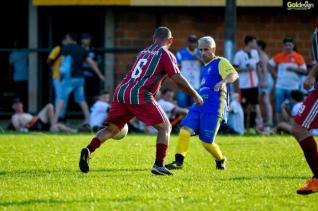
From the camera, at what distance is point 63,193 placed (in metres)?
10.4

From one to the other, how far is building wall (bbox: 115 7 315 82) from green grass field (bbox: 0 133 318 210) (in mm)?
7515

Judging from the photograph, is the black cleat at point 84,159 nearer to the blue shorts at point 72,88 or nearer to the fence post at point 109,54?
the blue shorts at point 72,88

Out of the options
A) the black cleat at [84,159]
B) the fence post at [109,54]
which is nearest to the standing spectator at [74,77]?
the fence post at [109,54]

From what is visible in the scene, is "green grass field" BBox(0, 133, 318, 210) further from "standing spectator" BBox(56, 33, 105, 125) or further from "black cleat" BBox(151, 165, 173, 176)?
"standing spectator" BBox(56, 33, 105, 125)

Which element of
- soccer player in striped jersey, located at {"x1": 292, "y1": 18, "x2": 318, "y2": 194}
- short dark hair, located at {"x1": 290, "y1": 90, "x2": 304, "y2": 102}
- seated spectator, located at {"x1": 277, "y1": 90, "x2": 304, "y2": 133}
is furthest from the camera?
short dark hair, located at {"x1": 290, "y1": 90, "x2": 304, "y2": 102}

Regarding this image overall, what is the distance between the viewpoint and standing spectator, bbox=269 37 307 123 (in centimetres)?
2238

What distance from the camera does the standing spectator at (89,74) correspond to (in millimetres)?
22953

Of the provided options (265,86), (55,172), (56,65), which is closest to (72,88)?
(56,65)

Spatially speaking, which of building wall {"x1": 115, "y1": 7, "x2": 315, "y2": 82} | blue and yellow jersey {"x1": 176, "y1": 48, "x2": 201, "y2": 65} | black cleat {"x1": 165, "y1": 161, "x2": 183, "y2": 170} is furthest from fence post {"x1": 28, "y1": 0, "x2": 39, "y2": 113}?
black cleat {"x1": 165, "y1": 161, "x2": 183, "y2": 170}

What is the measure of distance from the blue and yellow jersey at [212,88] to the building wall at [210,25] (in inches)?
439

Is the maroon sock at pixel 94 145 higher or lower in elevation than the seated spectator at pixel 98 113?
higher

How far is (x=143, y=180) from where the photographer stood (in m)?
11.6

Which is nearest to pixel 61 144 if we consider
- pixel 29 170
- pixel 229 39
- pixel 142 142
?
pixel 142 142

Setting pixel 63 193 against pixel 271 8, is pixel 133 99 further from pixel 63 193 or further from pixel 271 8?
pixel 271 8
